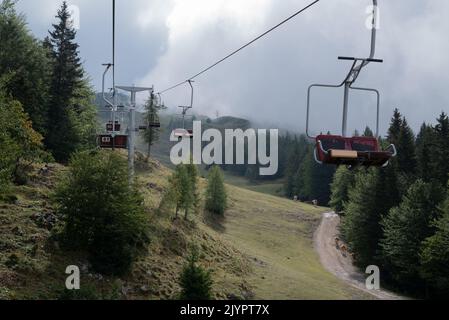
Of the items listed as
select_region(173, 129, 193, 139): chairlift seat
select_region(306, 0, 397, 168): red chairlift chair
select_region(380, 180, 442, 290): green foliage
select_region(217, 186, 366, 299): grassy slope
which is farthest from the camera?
select_region(380, 180, 442, 290): green foliage

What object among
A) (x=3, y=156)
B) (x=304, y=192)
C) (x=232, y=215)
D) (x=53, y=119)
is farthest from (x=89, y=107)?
(x=304, y=192)

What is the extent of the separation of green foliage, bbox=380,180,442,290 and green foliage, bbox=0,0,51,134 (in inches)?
1554

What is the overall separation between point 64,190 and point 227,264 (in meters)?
19.5

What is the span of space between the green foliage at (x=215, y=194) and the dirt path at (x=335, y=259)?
15593 mm

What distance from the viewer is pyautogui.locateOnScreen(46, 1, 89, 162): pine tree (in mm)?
57594

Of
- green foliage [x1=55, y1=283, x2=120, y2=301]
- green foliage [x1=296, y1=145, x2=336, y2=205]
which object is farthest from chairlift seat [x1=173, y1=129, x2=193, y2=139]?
green foliage [x1=296, y1=145, x2=336, y2=205]

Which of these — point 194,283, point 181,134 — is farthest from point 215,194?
point 194,283

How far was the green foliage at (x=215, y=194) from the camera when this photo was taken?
7969cm

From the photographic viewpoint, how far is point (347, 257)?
246ft

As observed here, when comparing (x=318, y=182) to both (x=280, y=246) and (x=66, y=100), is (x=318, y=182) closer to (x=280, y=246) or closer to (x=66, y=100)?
(x=280, y=246)

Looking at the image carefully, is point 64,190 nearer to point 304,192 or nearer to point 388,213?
point 388,213

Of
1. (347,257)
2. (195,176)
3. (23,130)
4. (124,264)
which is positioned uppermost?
(23,130)

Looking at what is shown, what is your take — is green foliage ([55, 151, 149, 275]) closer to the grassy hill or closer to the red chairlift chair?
the grassy hill

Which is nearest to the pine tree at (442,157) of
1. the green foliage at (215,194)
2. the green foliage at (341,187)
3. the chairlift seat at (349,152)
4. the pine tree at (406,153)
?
the pine tree at (406,153)
